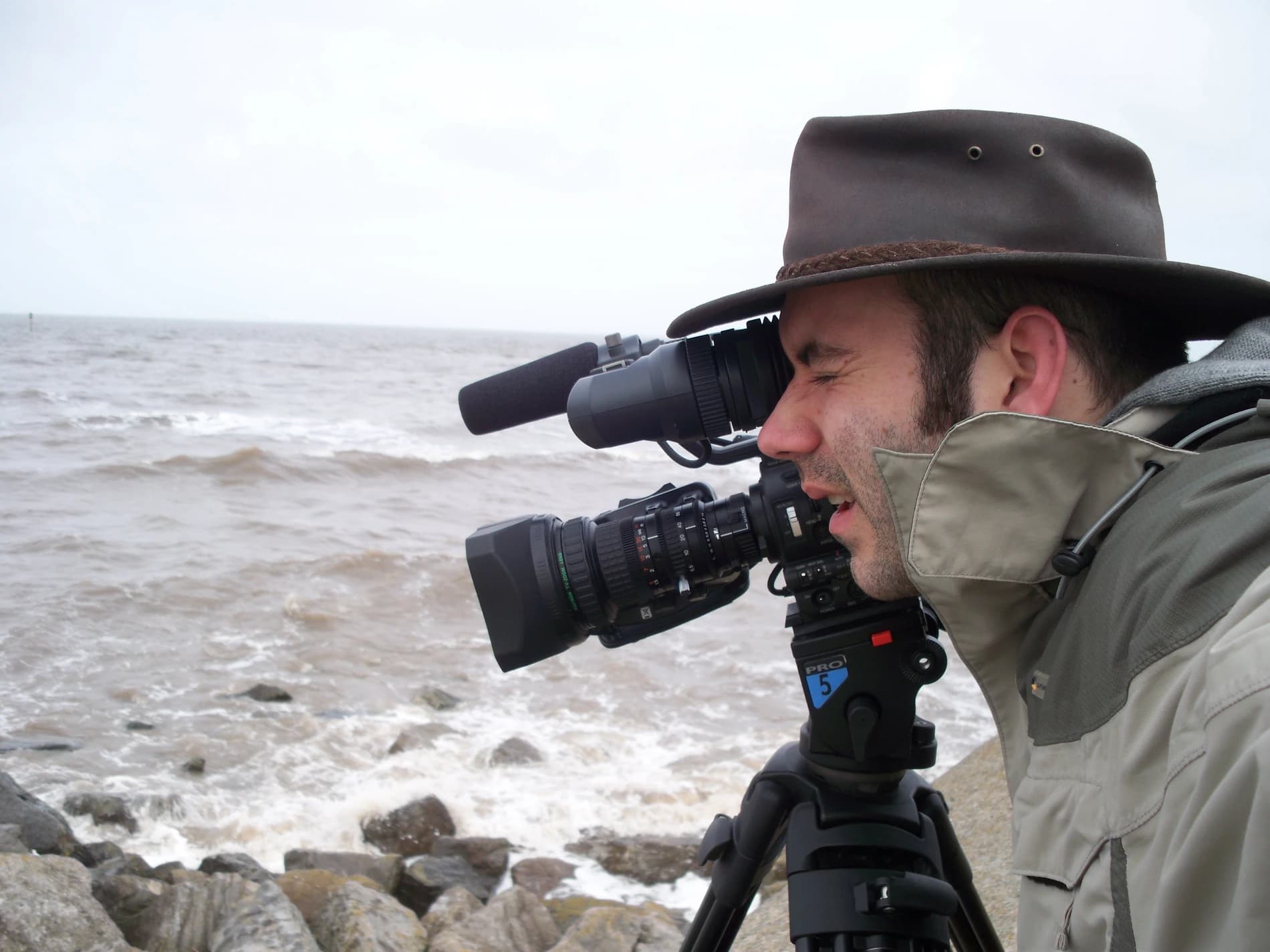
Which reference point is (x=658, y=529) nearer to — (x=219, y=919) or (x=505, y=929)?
(x=505, y=929)

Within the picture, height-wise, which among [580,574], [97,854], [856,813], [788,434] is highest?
[788,434]

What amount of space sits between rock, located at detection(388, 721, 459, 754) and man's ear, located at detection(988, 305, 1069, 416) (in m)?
5.54

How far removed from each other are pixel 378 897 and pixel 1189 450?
3.61 m

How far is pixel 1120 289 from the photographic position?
4.44 ft

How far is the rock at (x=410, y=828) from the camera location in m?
5.12

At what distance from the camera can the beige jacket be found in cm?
72

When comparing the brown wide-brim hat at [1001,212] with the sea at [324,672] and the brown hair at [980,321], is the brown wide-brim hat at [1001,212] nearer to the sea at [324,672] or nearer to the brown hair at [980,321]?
the brown hair at [980,321]

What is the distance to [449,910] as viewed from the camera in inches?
160

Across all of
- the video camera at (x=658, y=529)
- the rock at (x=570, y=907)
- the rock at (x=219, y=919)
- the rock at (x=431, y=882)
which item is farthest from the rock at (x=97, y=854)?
the video camera at (x=658, y=529)

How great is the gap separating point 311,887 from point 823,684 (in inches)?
123

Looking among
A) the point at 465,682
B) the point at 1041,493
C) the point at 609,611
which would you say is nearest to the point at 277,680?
the point at 465,682

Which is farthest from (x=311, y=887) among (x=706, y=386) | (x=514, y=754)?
(x=706, y=386)

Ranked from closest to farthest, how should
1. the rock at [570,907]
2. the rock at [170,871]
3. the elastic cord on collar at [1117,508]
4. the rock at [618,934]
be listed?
1. the elastic cord on collar at [1117,508]
2. the rock at [618,934]
3. the rock at [570,907]
4. the rock at [170,871]

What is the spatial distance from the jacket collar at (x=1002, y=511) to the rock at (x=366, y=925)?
293 centimetres
